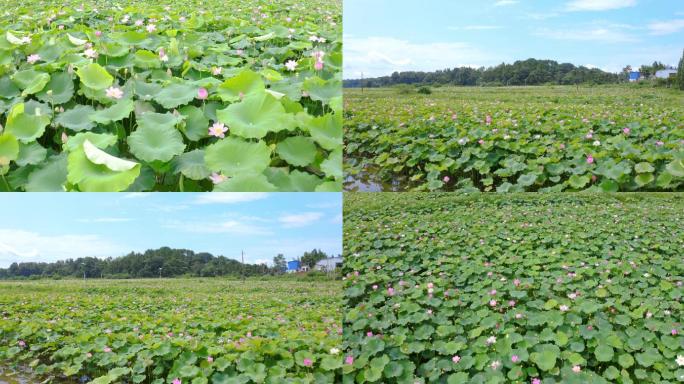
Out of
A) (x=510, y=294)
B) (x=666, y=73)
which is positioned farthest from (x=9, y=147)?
(x=666, y=73)

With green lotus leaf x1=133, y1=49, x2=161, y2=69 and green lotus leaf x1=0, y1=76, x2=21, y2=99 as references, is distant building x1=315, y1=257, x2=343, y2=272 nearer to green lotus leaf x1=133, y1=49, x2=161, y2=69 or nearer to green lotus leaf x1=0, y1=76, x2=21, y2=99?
green lotus leaf x1=133, y1=49, x2=161, y2=69

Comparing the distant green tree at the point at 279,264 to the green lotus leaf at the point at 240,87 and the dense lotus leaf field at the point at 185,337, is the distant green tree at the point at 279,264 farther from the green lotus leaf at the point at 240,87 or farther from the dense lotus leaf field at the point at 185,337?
the green lotus leaf at the point at 240,87

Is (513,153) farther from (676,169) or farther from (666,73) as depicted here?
(666,73)

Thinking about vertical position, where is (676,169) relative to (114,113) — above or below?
below

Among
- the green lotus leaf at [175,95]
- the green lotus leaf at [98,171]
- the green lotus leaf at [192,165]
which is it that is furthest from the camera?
the green lotus leaf at [175,95]

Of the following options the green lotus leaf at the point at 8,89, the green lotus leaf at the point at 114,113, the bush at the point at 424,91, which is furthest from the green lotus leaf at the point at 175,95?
the bush at the point at 424,91

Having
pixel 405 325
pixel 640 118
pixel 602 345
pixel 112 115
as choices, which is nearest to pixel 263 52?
pixel 112 115
